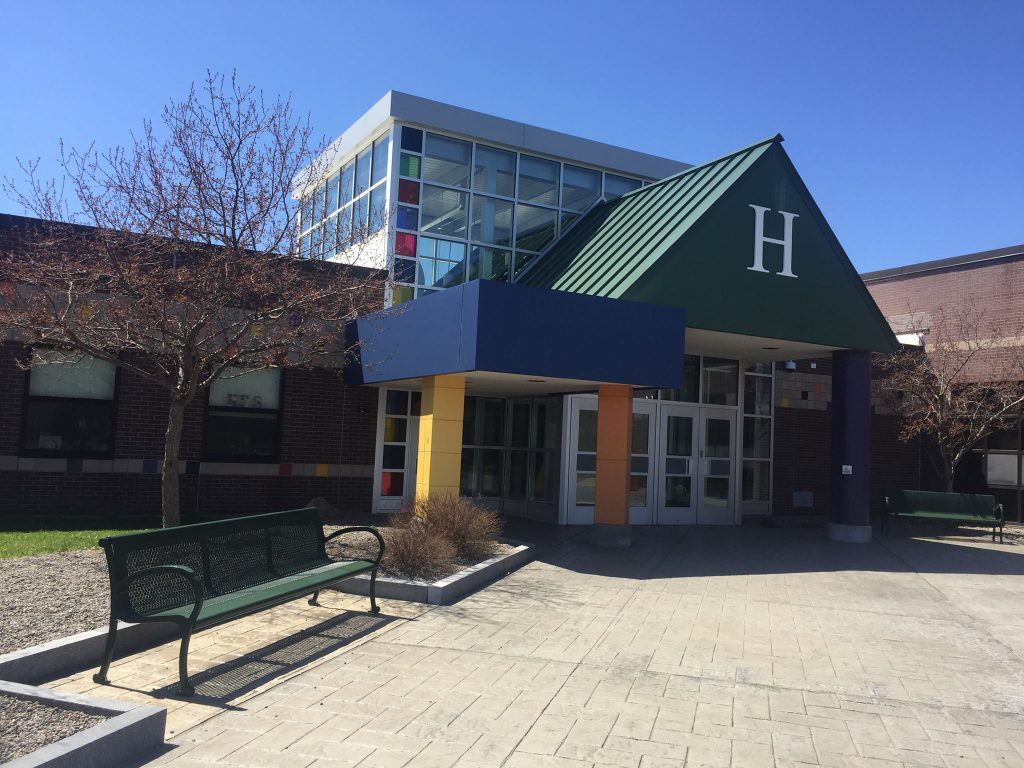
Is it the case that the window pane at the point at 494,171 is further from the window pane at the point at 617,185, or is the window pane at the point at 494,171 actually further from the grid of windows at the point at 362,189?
the window pane at the point at 617,185

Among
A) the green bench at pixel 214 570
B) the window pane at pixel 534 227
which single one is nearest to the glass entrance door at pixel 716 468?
the window pane at pixel 534 227

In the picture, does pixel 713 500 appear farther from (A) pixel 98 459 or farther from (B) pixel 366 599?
(A) pixel 98 459

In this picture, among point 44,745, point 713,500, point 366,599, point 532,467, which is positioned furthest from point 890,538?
point 44,745

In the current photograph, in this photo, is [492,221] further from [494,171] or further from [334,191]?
[334,191]

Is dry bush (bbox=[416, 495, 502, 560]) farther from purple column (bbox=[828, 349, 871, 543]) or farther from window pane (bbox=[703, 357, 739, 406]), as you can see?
window pane (bbox=[703, 357, 739, 406])

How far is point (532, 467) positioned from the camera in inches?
663

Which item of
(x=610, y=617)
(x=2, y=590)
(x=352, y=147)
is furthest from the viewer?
(x=352, y=147)

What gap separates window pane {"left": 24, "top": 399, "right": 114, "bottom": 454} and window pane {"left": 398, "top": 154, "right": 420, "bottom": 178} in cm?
690

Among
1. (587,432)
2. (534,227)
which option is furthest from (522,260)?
(587,432)

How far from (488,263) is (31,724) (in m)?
13.5

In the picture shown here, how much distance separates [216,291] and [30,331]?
2238 millimetres

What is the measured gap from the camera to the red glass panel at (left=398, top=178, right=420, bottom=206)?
52.3 ft

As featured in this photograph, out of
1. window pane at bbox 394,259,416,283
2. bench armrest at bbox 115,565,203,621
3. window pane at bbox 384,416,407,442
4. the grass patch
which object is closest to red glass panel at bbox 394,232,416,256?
window pane at bbox 394,259,416,283

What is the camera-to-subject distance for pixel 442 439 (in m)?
12.1
